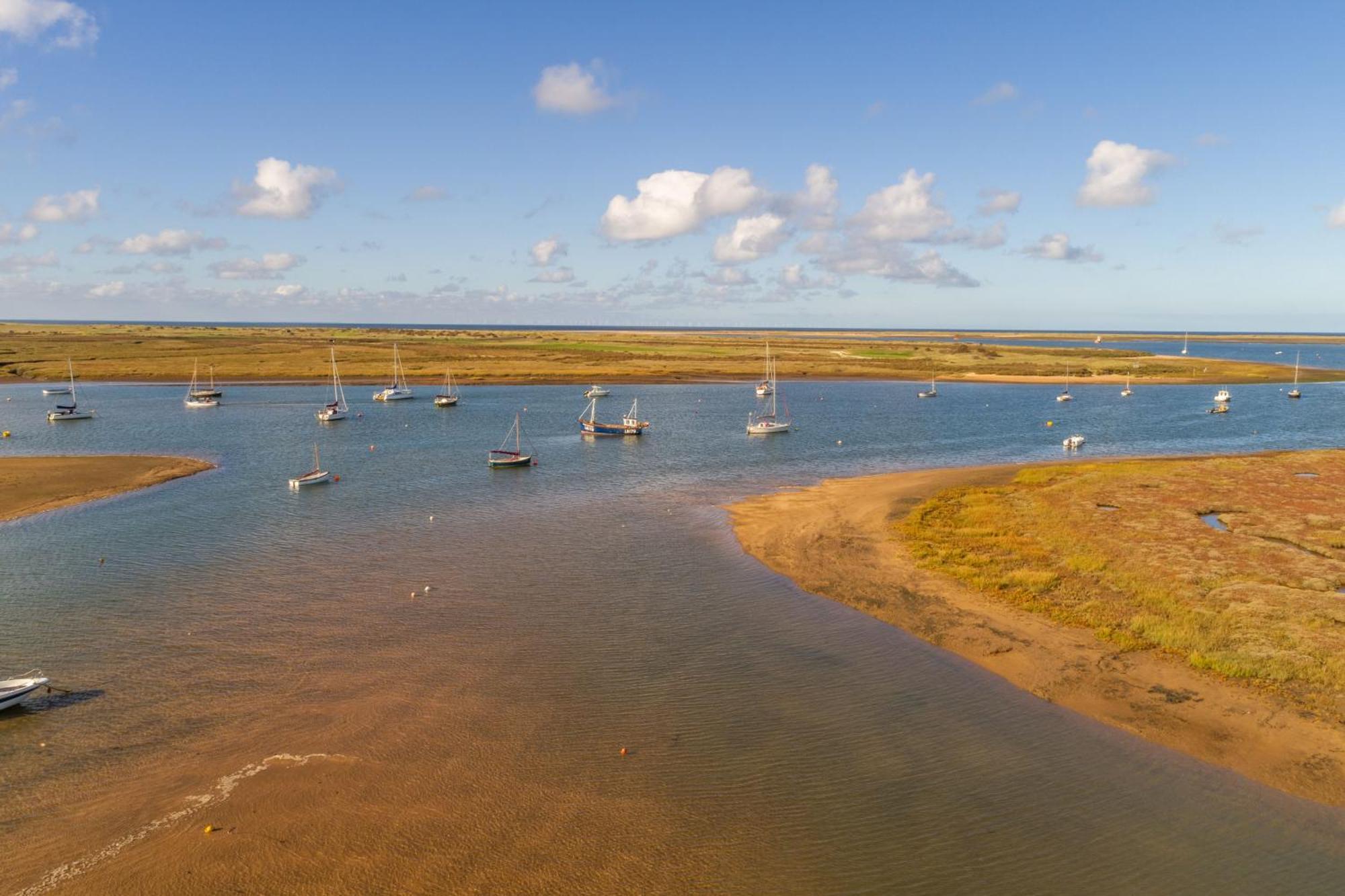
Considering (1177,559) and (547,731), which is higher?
(1177,559)

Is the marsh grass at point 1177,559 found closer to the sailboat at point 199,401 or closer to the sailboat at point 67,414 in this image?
the sailboat at point 67,414

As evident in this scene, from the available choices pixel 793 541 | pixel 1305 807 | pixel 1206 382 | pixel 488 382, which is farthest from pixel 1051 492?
pixel 1206 382

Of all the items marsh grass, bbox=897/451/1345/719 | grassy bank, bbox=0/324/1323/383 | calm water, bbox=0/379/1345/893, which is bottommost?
calm water, bbox=0/379/1345/893

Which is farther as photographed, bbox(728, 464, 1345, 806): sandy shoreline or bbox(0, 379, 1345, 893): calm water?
bbox(728, 464, 1345, 806): sandy shoreline

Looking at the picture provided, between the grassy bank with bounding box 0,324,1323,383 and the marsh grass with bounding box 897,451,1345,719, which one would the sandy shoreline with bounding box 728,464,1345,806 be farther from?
the grassy bank with bounding box 0,324,1323,383

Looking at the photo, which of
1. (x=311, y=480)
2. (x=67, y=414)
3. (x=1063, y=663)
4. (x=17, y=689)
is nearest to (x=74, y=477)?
(x=311, y=480)

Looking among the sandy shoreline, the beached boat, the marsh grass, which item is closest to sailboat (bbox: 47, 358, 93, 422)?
the beached boat

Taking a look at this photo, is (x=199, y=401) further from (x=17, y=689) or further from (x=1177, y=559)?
(x=1177, y=559)
